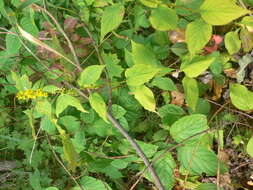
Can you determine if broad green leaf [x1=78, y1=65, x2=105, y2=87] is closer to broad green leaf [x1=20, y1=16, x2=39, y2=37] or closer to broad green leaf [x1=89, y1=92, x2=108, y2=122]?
broad green leaf [x1=89, y1=92, x2=108, y2=122]

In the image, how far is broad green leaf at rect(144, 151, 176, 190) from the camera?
1.13 metres

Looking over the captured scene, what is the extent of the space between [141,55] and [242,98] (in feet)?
1.24

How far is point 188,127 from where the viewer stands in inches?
44.0

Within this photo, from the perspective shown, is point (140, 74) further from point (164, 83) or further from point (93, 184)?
point (93, 184)

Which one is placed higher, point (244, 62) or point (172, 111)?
point (244, 62)

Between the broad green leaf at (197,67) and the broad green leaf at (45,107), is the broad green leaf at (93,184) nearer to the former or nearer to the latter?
the broad green leaf at (45,107)

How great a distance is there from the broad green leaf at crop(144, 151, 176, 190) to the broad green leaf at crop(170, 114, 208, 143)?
9 centimetres

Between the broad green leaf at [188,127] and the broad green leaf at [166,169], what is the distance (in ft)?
0.29

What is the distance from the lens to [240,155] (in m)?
1.47

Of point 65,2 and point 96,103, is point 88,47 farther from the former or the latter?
point 96,103

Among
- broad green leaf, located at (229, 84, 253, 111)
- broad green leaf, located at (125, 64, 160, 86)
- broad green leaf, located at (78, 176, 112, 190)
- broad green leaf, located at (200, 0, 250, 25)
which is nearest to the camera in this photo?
broad green leaf, located at (200, 0, 250, 25)

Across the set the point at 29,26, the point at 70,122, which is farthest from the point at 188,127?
the point at 29,26

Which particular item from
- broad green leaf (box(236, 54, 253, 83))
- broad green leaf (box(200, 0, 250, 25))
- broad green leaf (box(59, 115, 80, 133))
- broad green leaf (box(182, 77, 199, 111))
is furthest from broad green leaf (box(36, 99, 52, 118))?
broad green leaf (box(236, 54, 253, 83))

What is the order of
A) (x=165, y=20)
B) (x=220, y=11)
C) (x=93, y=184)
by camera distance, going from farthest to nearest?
(x=93, y=184) < (x=165, y=20) < (x=220, y=11)
